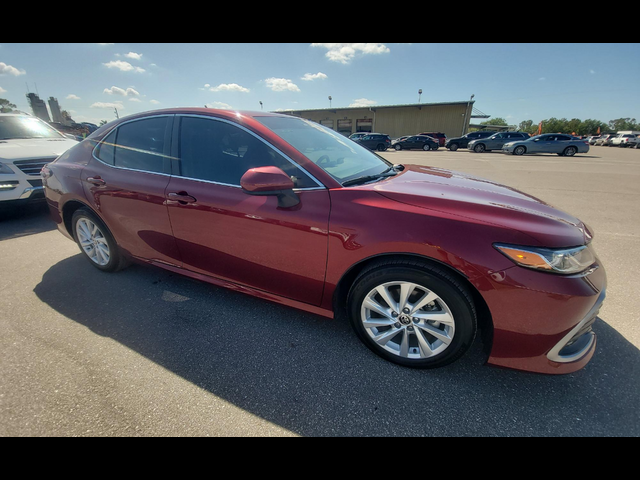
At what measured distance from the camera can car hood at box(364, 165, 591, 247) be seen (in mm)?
1573

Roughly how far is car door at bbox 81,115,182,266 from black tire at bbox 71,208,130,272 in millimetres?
137

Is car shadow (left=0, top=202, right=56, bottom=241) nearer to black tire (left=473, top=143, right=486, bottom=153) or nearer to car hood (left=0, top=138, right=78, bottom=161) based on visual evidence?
car hood (left=0, top=138, right=78, bottom=161)

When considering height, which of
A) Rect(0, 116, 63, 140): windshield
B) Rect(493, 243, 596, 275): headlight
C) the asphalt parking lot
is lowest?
the asphalt parking lot

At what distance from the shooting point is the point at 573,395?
5.60ft

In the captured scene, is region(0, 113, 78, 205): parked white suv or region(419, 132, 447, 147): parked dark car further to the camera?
region(419, 132, 447, 147): parked dark car

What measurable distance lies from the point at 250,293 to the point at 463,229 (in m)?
1.56

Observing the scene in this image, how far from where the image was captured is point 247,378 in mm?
1860

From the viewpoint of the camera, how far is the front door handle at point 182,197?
2247 millimetres

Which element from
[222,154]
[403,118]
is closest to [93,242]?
[222,154]

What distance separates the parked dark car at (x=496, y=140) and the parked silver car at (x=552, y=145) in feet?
8.32

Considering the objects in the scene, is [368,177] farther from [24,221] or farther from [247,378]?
Result: [24,221]

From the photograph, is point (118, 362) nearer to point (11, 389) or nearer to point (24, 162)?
point (11, 389)

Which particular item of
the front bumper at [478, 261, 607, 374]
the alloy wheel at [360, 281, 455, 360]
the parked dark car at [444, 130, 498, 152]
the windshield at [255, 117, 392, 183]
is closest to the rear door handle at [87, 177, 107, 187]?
the windshield at [255, 117, 392, 183]
